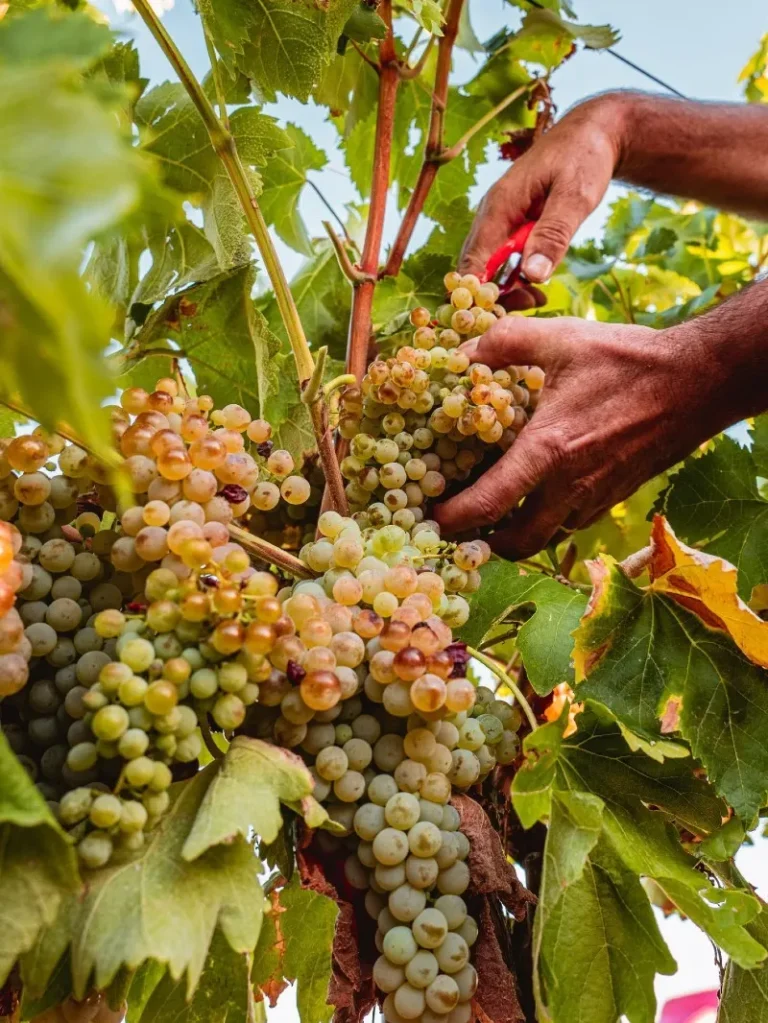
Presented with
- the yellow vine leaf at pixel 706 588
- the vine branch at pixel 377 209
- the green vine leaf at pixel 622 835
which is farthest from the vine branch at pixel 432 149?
the green vine leaf at pixel 622 835

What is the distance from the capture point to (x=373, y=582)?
Answer: 66cm

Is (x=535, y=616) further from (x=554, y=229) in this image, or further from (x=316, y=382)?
(x=554, y=229)

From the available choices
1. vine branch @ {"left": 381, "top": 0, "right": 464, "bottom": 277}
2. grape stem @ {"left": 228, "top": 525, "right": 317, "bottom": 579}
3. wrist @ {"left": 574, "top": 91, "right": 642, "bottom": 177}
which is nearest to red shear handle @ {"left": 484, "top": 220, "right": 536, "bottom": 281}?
vine branch @ {"left": 381, "top": 0, "right": 464, "bottom": 277}

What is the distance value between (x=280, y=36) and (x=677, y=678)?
68 centimetres

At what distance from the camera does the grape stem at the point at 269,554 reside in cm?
68

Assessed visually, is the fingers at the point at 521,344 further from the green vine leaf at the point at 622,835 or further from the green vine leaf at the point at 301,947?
the green vine leaf at the point at 301,947

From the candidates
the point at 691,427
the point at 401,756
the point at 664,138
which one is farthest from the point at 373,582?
the point at 664,138

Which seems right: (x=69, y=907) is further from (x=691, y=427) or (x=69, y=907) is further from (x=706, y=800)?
(x=691, y=427)

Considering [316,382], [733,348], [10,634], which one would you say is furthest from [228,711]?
[733,348]

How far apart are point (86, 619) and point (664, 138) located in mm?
1368

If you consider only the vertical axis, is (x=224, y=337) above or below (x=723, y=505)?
above

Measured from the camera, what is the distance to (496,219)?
4.14 feet

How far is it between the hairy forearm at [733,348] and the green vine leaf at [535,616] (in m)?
0.32

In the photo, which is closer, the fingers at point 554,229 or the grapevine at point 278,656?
the grapevine at point 278,656
